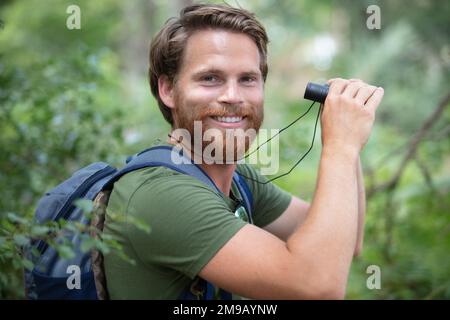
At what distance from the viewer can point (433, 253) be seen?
220 inches

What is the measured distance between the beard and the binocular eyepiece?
0.32 metres

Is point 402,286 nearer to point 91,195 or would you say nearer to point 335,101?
point 335,101

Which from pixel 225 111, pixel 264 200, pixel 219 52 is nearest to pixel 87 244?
pixel 225 111

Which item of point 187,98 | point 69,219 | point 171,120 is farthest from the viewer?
point 171,120

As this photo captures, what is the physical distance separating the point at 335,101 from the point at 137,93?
9680 millimetres

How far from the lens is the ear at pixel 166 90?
9.18 ft

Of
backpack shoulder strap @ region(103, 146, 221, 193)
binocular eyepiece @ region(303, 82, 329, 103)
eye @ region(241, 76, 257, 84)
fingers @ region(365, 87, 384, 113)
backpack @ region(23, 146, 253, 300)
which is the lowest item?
backpack @ region(23, 146, 253, 300)

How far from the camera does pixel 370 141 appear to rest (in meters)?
8.38

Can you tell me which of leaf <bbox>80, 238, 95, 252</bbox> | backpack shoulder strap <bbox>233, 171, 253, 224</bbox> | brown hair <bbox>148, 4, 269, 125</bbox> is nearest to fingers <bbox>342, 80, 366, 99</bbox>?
brown hair <bbox>148, 4, 269, 125</bbox>

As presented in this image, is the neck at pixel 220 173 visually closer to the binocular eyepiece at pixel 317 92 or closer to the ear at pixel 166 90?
the ear at pixel 166 90

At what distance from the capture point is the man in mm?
2010

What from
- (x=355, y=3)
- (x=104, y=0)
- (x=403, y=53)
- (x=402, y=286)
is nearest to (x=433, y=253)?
(x=402, y=286)

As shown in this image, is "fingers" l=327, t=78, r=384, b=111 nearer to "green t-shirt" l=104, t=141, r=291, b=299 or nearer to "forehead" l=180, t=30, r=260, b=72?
"forehead" l=180, t=30, r=260, b=72

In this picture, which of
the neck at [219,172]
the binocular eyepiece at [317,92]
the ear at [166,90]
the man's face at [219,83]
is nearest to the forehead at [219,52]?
the man's face at [219,83]
